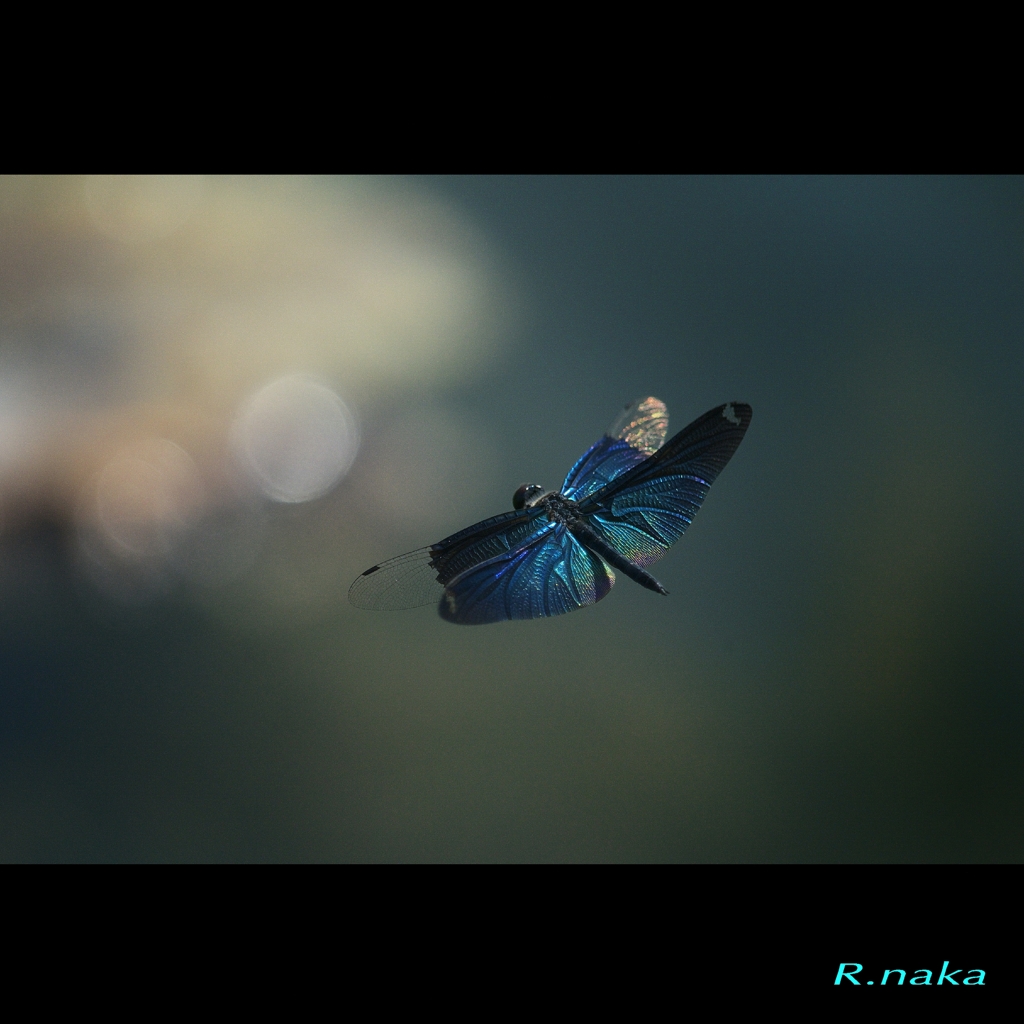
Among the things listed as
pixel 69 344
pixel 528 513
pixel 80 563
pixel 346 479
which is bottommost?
pixel 528 513

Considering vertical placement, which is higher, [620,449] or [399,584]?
[620,449]

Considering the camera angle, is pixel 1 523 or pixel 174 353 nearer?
pixel 1 523

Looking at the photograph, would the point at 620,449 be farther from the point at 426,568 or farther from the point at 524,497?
the point at 426,568

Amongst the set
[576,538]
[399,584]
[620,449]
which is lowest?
[399,584]

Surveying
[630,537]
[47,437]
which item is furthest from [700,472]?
[47,437]

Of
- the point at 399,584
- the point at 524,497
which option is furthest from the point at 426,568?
the point at 524,497

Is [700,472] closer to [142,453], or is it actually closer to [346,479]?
[346,479]
